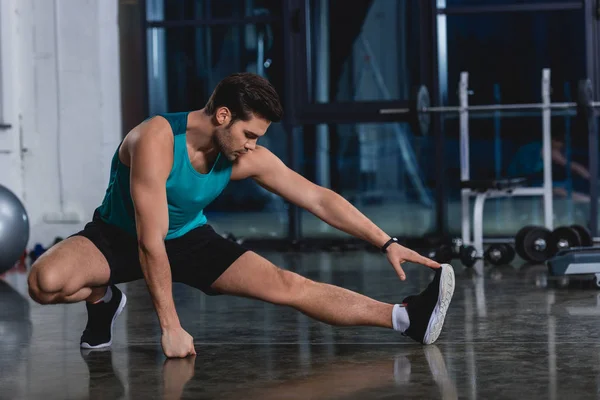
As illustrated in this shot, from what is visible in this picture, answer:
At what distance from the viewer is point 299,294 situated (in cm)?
262

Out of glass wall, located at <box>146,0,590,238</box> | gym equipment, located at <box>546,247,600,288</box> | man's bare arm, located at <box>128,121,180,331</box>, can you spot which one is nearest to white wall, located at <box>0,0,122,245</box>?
glass wall, located at <box>146,0,590,238</box>

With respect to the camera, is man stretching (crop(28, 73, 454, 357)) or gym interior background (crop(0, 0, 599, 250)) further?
gym interior background (crop(0, 0, 599, 250))

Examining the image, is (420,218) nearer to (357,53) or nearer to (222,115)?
(357,53)

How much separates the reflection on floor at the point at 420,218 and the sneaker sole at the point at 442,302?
378 centimetres

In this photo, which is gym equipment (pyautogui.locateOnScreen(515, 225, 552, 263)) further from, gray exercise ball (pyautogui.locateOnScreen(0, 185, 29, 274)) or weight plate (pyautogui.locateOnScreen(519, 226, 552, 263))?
gray exercise ball (pyautogui.locateOnScreen(0, 185, 29, 274))

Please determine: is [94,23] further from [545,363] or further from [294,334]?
[545,363]

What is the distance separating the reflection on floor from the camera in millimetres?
6414

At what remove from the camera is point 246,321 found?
3295 mm

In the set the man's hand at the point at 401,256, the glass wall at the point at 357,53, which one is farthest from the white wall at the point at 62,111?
the man's hand at the point at 401,256

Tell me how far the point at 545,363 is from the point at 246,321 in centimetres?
119

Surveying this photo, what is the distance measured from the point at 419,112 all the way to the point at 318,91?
1213mm

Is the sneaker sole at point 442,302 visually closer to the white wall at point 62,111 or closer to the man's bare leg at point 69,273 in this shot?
the man's bare leg at point 69,273

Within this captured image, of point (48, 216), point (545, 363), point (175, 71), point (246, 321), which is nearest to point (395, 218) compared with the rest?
point (175, 71)

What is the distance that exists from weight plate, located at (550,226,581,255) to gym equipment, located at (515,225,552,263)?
24mm
